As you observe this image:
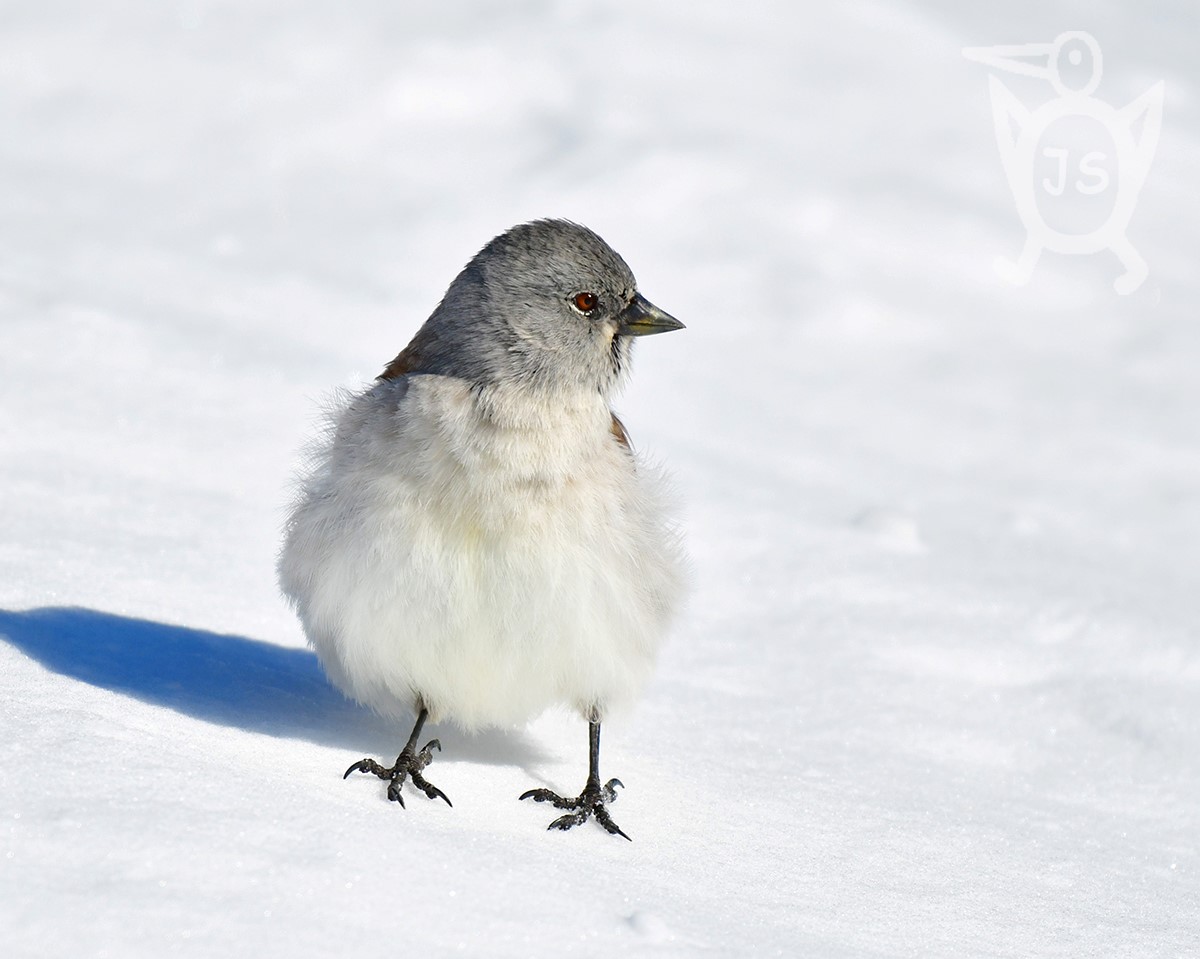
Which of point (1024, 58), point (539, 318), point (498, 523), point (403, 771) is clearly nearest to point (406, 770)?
point (403, 771)

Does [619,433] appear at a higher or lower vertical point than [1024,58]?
lower

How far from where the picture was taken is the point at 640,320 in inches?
161

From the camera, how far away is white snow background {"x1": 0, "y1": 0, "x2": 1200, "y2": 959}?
3.01 metres

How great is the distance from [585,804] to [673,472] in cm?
149

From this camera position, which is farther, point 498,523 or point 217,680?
point 217,680

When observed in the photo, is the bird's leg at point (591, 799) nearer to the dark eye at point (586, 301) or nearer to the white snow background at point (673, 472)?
the white snow background at point (673, 472)

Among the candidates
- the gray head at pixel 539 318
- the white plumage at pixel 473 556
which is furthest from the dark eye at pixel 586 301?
the white plumage at pixel 473 556

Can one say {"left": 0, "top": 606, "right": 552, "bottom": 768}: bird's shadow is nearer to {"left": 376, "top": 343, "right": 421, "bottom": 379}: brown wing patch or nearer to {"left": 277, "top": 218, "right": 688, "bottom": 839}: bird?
{"left": 277, "top": 218, "right": 688, "bottom": 839}: bird

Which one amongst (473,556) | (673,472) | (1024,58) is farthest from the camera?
(1024,58)

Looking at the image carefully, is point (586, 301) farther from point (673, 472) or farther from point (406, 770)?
point (406, 770)

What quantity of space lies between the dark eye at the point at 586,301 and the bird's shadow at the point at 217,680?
4.25 ft

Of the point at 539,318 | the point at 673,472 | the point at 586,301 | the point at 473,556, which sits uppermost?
the point at 673,472

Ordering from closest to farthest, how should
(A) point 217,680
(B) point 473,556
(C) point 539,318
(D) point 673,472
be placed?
(B) point 473,556
(C) point 539,318
(A) point 217,680
(D) point 673,472

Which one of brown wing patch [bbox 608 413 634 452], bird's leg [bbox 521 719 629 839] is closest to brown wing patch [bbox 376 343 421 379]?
brown wing patch [bbox 608 413 634 452]
